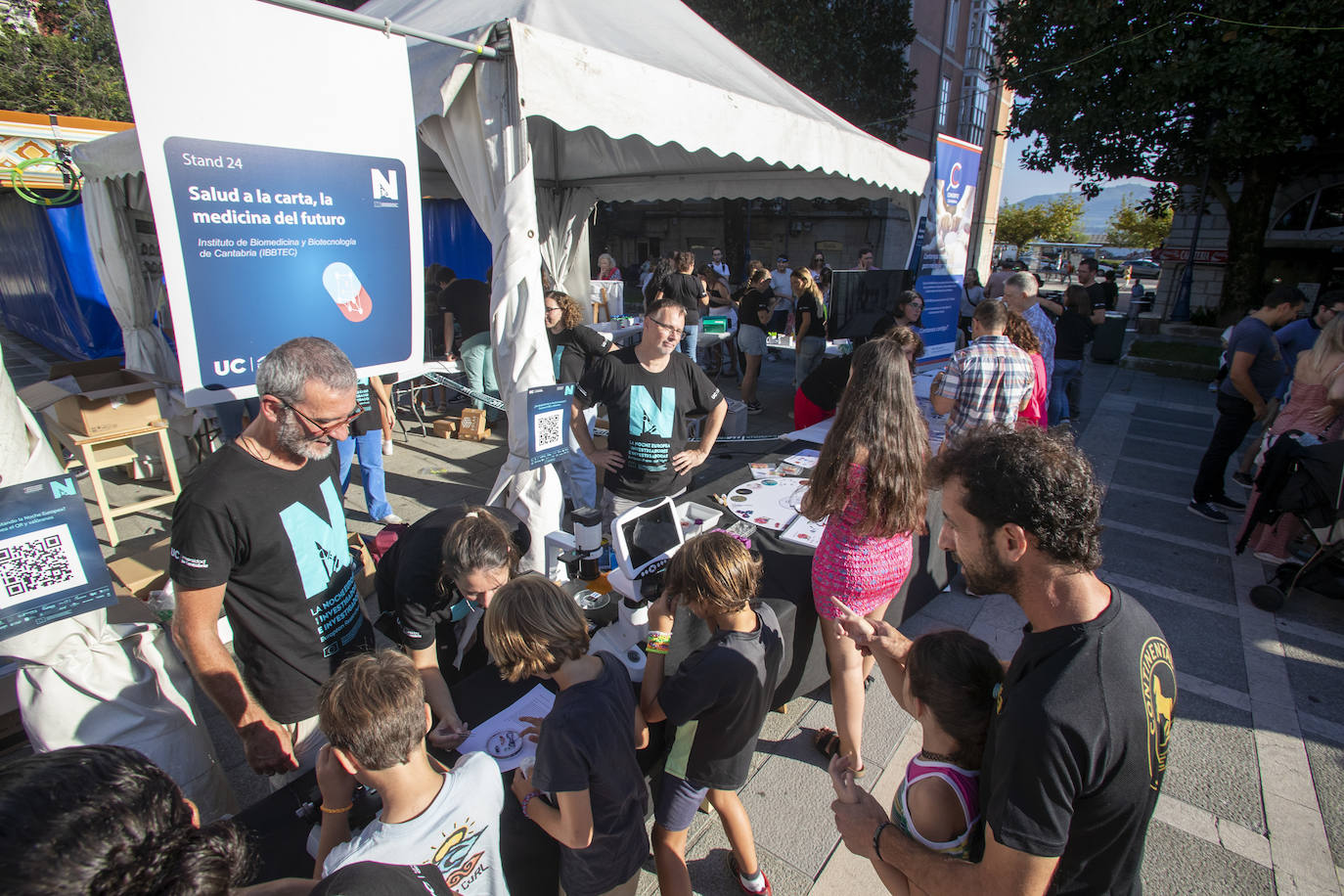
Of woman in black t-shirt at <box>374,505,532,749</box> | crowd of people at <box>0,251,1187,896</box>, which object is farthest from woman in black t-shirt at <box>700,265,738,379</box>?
woman in black t-shirt at <box>374,505,532,749</box>

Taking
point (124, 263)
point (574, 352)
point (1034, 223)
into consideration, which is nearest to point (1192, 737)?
point (574, 352)

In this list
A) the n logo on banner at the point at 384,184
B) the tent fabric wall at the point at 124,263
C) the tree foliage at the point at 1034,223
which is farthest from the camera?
the tree foliage at the point at 1034,223

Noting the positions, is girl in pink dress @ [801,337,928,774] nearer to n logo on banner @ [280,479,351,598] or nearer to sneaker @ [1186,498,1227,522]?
n logo on banner @ [280,479,351,598]

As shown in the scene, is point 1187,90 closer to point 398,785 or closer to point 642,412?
point 642,412

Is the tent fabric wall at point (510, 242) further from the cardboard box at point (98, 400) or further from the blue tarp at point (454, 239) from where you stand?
the blue tarp at point (454, 239)

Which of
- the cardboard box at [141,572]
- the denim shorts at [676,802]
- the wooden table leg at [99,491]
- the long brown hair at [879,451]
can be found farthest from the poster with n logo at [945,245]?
the wooden table leg at [99,491]

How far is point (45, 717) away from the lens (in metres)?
1.91

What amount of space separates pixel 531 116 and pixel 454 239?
8331mm

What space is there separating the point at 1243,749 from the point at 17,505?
195 inches

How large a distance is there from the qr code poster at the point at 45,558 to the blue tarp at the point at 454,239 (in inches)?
427

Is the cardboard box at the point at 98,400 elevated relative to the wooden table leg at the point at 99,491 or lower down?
elevated

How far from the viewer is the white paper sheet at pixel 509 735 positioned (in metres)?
1.89

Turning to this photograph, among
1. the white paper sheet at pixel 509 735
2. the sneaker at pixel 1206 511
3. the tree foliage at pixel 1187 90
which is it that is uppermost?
the tree foliage at pixel 1187 90

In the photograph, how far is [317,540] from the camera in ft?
6.63
